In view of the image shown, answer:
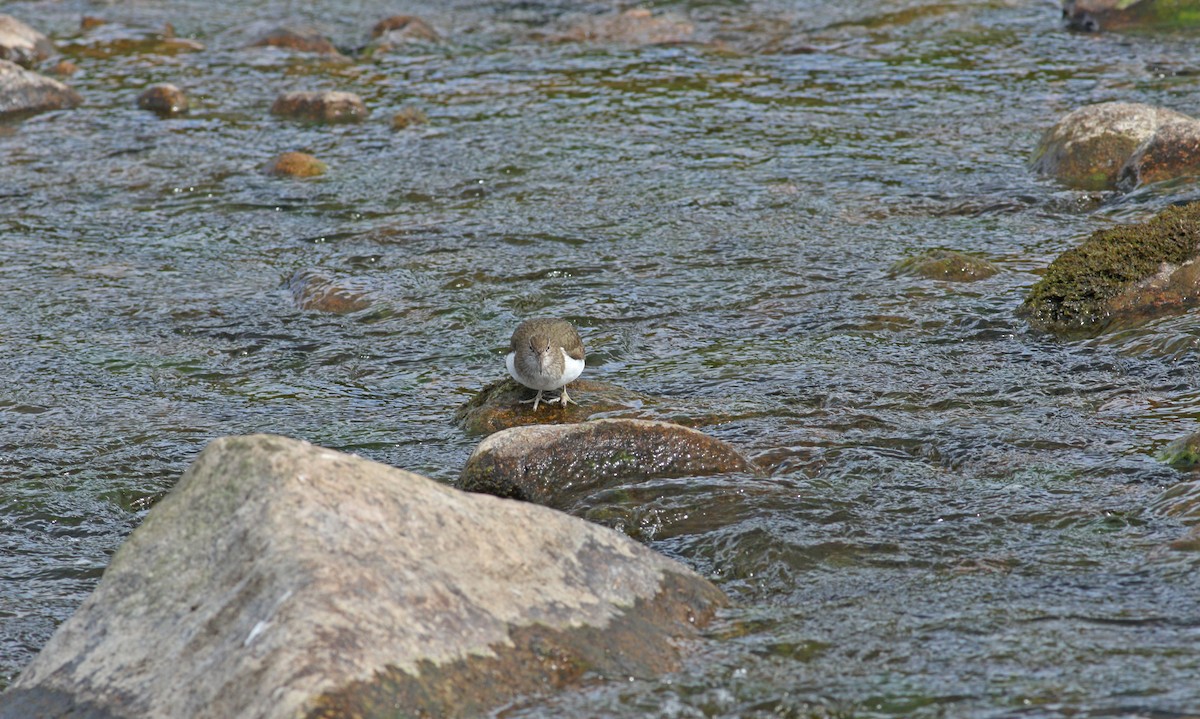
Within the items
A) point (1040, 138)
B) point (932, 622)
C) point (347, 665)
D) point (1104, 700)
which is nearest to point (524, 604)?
point (347, 665)

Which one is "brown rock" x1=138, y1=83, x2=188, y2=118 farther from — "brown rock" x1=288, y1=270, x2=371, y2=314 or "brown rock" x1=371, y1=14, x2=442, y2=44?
"brown rock" x1=288, y1=270, x2=371, y2=314

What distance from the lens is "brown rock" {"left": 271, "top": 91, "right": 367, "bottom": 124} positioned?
15148 millimetres

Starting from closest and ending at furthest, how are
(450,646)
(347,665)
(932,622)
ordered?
(347,665)
(450,646)
(932,622)

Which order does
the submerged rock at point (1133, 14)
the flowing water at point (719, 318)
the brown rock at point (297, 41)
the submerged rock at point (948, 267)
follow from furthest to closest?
1. the brown rock at point (297, 41)
2. the submerged rock at point (1133, 14)
3. the submerged rock at point (948, 267)
4. the flowing water at point (719, 318)

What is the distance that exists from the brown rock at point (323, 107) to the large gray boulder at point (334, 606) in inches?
417

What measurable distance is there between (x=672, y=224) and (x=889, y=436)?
4.61m

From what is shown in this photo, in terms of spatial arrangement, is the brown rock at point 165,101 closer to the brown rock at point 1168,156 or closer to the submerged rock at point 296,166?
the submerged rock at point 296,166

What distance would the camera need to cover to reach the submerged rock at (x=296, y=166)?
1334cm

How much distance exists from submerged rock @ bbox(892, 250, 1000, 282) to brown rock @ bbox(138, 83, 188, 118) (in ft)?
29.4

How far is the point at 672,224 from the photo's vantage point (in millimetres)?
11727

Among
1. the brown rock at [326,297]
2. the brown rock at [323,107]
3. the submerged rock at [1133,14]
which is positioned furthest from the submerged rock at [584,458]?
the submerged rock at [1133,14]

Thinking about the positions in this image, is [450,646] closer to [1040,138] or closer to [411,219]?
[411,219]

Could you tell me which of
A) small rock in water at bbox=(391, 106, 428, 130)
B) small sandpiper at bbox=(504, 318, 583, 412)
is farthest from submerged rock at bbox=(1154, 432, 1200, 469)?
small rock in water at bbox=(391, 106, 428, 130)

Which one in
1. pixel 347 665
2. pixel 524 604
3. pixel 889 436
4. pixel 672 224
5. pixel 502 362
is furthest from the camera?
pixel 672 224
